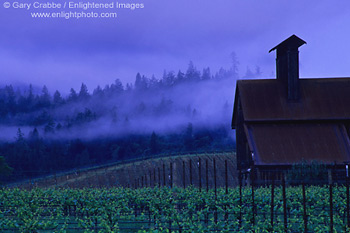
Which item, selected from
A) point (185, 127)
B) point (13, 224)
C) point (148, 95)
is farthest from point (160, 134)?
point (13, 224)

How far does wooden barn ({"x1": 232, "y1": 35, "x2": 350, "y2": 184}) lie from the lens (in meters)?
34.9

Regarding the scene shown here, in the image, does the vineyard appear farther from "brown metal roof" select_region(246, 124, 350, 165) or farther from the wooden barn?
the wooden barn

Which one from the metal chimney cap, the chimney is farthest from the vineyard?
the metal chimney cap

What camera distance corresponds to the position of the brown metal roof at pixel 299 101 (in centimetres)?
3756

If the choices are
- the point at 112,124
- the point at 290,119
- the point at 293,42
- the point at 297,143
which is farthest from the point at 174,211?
the point at 112,124

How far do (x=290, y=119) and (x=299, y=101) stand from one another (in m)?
2.42

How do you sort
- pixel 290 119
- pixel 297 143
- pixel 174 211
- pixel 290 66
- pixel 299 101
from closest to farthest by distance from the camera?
pixel 174 211 < pixel 297 143 < pixel 290 119 < pixel 299 101 < pixel 290 66

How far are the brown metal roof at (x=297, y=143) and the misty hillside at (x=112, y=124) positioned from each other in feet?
136

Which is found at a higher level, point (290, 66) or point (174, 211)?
point (290, 66)

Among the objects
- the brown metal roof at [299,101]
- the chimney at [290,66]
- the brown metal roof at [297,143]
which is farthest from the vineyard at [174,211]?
the chimney at [290,66]

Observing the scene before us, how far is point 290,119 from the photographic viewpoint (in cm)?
3734

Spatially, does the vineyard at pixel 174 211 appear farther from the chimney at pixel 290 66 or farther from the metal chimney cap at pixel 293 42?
the metal chimney cap at pixel 293 42

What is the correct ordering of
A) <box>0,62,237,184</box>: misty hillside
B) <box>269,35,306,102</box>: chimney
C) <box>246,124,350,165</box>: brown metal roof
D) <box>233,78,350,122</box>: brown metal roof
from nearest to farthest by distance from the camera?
→ <box>246,124,350,165</box>: brown metal roof
<box>233,78,350,122</box>: brown metal roof
<box>269,35,306,102</box>: chimney
<box>0,62,237,184</box>: misty hillside

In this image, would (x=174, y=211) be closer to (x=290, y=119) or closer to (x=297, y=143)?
(x=297, y=143)
